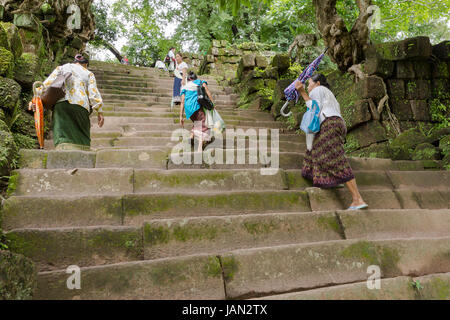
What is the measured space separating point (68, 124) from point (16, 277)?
94.5 inches

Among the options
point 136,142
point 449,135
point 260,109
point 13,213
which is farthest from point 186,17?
point 13,213

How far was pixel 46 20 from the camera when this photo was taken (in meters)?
7.40

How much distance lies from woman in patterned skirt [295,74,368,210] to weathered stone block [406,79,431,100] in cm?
345

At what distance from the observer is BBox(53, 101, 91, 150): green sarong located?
10.8 feet

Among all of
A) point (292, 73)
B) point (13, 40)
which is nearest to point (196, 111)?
point (13, 40)

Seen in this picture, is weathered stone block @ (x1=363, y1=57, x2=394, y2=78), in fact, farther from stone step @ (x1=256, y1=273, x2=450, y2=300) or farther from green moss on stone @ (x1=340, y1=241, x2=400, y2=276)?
stone step @ (x1=256, y1=273, x2=450, y2=300)

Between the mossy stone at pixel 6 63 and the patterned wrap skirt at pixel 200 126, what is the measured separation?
7.61ft

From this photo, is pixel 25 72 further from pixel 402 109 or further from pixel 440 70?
pixel 440 70

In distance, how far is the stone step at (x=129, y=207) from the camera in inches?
83.3

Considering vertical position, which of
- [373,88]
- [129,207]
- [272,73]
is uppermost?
[272,73]

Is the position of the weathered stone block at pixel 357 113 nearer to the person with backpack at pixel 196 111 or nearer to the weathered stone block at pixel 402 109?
the weathered stone block at pixel 402 109

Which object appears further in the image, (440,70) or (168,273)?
(440,70)

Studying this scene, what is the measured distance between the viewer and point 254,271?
6.02 ft
